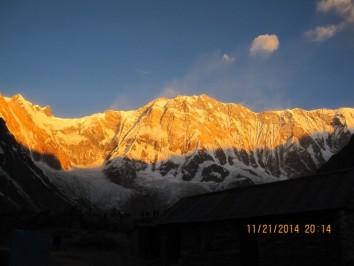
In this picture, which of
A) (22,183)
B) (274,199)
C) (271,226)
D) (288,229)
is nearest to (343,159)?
(274,199)

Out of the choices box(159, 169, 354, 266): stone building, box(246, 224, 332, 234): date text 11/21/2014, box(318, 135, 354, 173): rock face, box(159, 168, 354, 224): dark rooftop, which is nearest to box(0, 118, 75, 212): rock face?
box(318, 135, 354, 173): rock face

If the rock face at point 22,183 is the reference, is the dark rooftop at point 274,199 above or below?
below

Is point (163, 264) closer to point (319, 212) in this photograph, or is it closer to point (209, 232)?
point (209, 232)

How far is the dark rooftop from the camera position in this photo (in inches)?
962

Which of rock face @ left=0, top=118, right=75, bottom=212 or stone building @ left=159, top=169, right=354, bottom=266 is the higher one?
rock face @ left=0, top=118, right=75, bottom=212

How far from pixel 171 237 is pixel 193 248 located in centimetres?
370

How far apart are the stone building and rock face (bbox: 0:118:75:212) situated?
3412 inches

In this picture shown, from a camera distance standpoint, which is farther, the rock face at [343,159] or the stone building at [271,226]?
the rock face at [343,159]

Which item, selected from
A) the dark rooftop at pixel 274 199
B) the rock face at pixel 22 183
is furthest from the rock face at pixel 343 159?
the rock face at pixel 22 183

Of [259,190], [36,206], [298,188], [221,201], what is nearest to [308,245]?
[298,188]

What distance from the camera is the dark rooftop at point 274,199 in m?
24.4

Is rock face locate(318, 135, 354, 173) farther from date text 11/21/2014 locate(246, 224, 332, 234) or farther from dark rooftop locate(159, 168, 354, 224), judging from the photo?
date text 11/21/2014 locate(246, 224, 332, 234)

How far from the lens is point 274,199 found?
2738 cm

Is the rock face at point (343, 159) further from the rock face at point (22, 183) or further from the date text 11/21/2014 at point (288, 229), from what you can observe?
the rock face at point (22, 183)
